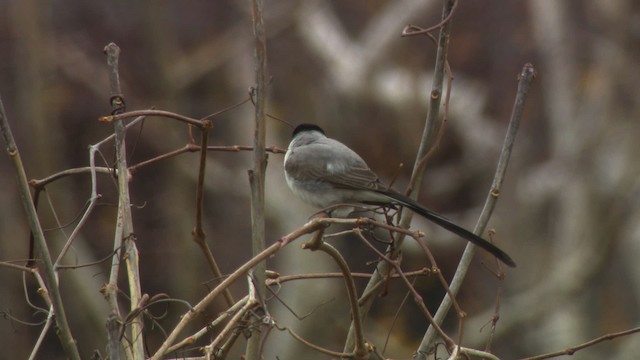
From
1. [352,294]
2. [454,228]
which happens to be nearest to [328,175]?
[454,228]

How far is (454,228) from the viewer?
2.28 m

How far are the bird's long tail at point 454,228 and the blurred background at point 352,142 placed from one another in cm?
390

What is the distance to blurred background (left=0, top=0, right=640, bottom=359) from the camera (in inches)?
259

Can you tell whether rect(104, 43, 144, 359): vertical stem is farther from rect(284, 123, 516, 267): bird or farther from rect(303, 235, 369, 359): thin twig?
rect(284, 123, 516, 267): bird

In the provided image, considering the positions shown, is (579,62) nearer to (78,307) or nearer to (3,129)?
(78,307)

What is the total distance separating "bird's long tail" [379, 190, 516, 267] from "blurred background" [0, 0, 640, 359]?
3901 mm

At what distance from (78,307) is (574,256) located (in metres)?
3.50

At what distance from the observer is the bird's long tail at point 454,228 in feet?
6.77

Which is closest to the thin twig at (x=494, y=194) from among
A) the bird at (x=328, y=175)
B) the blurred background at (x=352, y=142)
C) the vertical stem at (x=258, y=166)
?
the vertical stem at (x=258, y=166)

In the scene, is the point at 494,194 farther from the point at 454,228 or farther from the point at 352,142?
the point at 352,142

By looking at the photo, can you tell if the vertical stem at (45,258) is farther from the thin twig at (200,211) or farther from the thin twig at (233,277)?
the thin twig at (200,211)

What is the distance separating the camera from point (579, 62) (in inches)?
295

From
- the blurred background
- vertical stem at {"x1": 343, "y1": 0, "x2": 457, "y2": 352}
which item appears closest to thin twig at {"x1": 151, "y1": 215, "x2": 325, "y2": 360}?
vertical stem at {"x1": 343, "y1": 0, "x2": 457, "y2": 352}

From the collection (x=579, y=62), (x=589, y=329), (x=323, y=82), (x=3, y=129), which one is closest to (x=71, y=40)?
(x=323, y=82)
